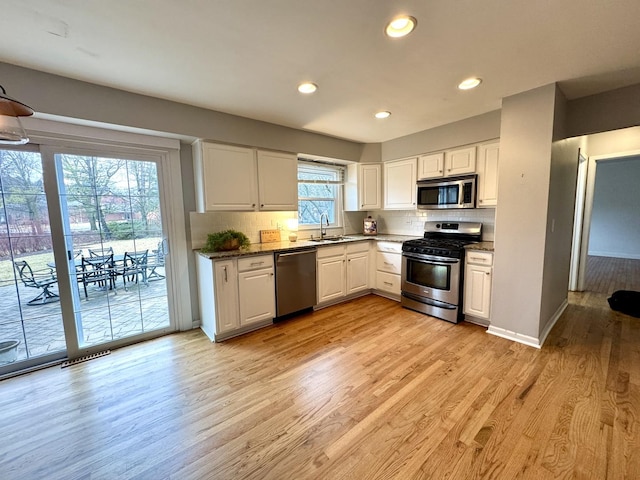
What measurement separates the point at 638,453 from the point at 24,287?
448 cm

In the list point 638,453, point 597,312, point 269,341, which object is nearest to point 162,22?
point 269,341

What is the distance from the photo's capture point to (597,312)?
11.2ft

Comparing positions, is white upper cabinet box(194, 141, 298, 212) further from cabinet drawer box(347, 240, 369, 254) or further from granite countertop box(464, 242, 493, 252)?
granite countertop box(464, 242, 493, 252)

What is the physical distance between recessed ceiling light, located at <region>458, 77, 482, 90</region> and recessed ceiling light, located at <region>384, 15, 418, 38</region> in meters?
0.97

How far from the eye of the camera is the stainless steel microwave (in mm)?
3279

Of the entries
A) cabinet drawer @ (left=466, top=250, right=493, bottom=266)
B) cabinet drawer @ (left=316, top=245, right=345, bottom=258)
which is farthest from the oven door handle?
cabinet drawer @ (left=316, top=245, right=345, bottom=258)

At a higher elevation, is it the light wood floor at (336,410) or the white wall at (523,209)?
the white wall at (523,209)

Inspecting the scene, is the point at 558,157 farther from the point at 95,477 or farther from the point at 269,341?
the point at 95,477

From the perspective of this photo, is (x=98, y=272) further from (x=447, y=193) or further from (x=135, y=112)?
(x=447, y=193)

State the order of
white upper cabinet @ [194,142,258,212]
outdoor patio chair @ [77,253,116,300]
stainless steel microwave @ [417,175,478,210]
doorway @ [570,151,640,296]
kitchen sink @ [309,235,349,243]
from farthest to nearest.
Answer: doorway @ [570,151,640,296]
kitchen sink @ [309,235,349,243]
stainless steel microwave @ [417,175,478,210]
white upper cabinet @ [194,142,258,212]
outdoor patio chair @ [77,253,116,300]

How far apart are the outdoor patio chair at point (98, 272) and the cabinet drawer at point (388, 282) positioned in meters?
3.36

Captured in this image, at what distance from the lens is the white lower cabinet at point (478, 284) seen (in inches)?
117

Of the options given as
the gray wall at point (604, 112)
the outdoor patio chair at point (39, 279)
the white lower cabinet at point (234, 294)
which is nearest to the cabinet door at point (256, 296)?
the white lower cabinet at point (234, 294)

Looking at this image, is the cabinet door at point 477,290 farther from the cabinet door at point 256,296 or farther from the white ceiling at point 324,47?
the cabinet door at point 256,296
